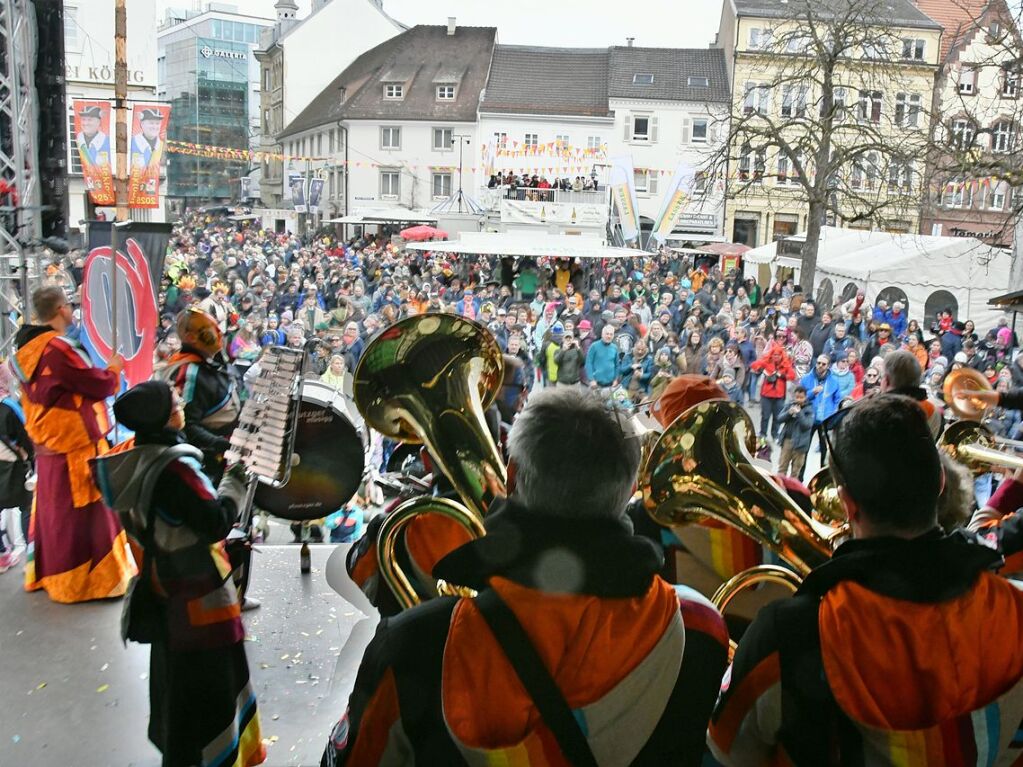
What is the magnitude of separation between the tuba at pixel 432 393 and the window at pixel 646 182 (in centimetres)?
3906

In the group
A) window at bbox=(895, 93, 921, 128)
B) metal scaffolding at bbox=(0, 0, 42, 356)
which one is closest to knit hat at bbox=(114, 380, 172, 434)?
metal scaffolding at bbox=(0, 0, 42, 356)

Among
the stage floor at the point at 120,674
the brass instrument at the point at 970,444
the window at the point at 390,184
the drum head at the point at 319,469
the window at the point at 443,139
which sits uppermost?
the window at the point at 443,139

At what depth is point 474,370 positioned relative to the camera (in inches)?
107

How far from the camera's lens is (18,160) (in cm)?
659

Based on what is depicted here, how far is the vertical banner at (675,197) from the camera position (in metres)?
23.7

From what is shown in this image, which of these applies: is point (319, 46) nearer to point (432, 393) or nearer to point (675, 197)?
point (675, 197)

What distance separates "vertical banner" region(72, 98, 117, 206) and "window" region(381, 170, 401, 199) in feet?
85.1

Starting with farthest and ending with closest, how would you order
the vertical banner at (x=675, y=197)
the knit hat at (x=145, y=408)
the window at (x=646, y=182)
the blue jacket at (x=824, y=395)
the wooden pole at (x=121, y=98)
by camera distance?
the window at (x=646, y=182)
the vertical banner at (x=675, y=197)
the wooden pole at (x=121, y=98)
the blue jacket at (x=824, y=395)
the knit hat at (x=145, y=408)

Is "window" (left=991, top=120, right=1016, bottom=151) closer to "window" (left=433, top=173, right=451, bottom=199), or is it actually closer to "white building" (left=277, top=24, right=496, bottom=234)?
"white building" (left=277, top=24, right=496, bottom=234)

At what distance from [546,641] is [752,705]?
0.45 metres

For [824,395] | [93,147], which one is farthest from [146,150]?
[824,395]

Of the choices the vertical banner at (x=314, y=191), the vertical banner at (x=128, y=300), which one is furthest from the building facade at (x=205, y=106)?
the vertical banner at (x=128, y=300)

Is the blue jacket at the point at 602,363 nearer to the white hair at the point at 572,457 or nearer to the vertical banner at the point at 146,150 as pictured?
the vertical banner at the point at 146,150

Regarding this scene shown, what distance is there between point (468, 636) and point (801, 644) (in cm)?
59
